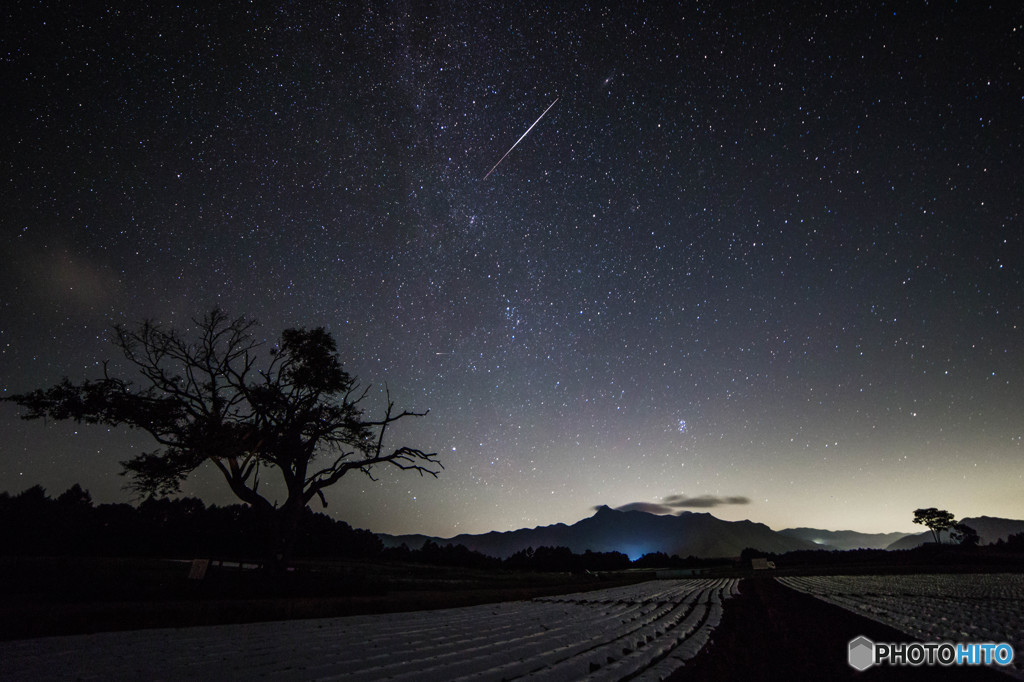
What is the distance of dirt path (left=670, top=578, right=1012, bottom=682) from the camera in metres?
8.08

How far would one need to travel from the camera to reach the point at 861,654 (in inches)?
393

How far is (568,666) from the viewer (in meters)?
7.35

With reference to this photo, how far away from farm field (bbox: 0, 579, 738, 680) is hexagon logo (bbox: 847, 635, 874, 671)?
3.04 meters

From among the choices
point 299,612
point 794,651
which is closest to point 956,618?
point 794,651

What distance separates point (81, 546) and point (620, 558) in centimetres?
9727

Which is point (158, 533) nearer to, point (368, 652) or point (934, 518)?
point (368, 652)

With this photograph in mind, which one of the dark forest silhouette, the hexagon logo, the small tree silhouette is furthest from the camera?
the small tree silhouette

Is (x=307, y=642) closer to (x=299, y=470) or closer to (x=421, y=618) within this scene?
(x=421, y=618)

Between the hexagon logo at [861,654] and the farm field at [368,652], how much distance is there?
120 inches

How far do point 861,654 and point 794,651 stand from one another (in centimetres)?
138

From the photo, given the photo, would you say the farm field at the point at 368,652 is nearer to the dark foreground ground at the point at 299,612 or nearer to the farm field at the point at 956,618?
the dark foreground ground at the point at 299,612

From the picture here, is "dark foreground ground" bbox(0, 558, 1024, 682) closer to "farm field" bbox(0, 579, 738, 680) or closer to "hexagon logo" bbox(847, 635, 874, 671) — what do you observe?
A: "hexagon logo" bbox(847, 635, 874, 671)

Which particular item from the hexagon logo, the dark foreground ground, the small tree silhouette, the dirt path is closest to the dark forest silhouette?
the dark foreground ground

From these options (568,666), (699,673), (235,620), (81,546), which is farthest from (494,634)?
(81,546)
